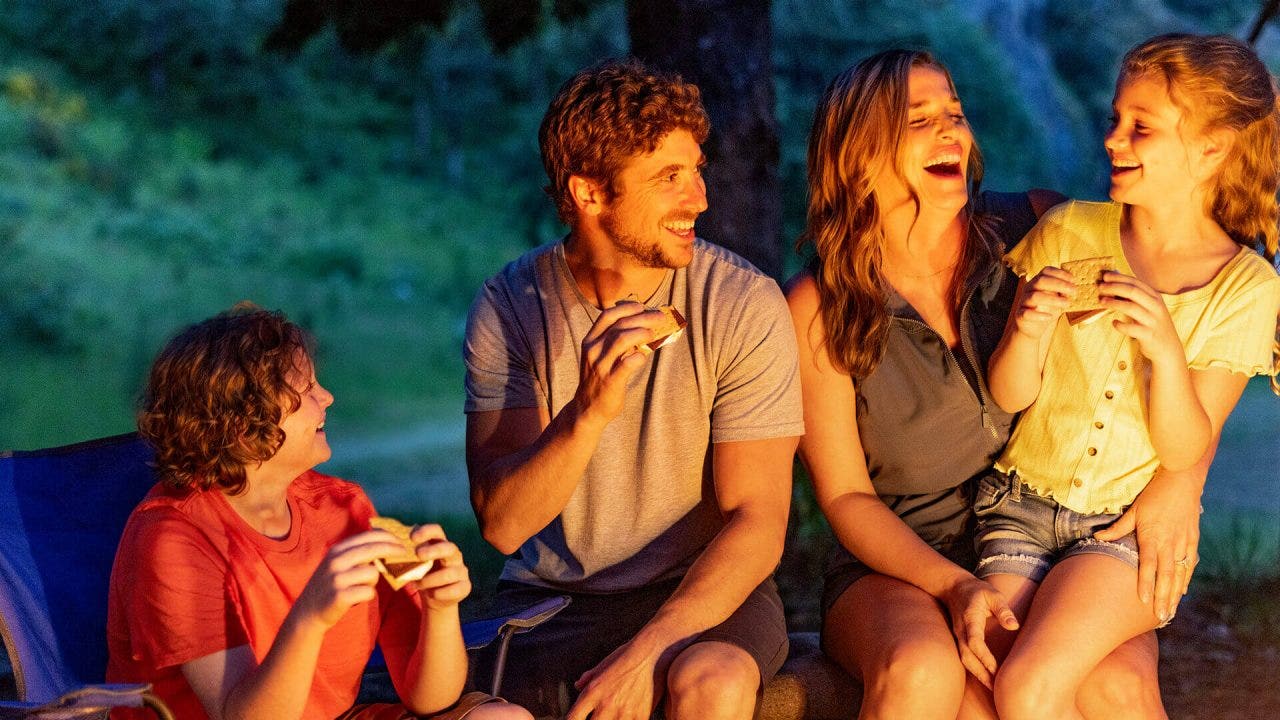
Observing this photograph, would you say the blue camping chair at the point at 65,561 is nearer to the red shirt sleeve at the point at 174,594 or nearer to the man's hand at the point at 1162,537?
the red shirt sleeve at the point at 174,594

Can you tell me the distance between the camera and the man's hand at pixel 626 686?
2.64 m

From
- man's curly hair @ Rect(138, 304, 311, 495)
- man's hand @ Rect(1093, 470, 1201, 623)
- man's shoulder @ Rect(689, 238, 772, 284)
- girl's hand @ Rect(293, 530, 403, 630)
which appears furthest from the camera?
man's shoulder @ Rect(689, 238, 772, 284)

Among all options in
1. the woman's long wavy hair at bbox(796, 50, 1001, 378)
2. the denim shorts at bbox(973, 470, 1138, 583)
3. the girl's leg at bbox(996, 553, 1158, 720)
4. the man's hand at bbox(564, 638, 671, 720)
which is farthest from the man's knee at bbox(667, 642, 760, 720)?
the woman's long wavy hair at bbox(796, 50, 1001, 378)

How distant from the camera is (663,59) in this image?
4.36 m

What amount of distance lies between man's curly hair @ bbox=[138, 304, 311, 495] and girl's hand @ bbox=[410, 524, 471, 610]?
0.38 metres

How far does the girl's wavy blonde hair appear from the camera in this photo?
9.51 feet

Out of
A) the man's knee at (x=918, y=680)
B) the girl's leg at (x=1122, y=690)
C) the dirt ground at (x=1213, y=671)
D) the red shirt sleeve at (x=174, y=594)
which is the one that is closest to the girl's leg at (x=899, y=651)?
the man's knee at (x=918, y=680)

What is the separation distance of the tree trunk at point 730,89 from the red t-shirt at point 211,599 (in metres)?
2.15

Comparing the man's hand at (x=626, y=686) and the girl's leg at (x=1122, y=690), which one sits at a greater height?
the man's hand at (x=626, y=686)

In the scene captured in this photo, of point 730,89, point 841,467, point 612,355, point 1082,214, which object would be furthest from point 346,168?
point 612,355

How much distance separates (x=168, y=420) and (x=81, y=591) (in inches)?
25.4

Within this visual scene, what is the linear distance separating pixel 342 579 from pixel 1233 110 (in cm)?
207

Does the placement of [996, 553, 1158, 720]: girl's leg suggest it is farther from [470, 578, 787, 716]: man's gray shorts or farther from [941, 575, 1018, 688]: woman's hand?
[470, 578, 787, 716]: man's gray shorts

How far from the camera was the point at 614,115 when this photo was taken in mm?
2932
